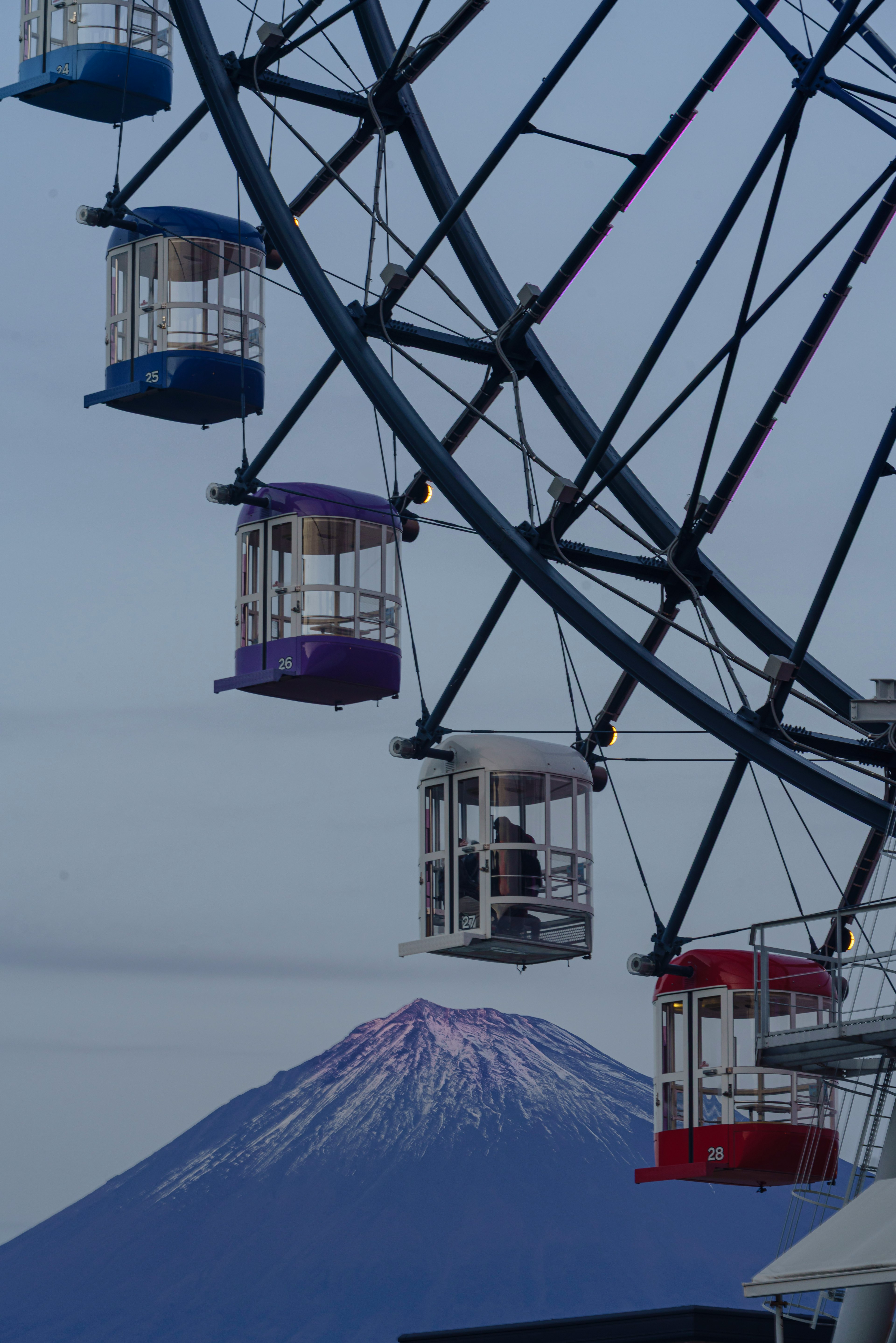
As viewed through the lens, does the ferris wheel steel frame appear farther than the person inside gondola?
No

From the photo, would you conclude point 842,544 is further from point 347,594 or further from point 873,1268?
point 873,1268

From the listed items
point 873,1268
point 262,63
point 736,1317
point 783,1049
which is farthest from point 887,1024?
point 262,63

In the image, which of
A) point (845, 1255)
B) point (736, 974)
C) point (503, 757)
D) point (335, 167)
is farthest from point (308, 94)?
point (845, 1255)

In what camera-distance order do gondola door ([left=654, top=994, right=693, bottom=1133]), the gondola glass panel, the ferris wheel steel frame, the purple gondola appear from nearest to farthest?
1. the ferris wheel steel frame
2. the gondola glass panel
3. gondola door ([left=654, top=994, right=693, bottom=1133])
4. the purple gondola

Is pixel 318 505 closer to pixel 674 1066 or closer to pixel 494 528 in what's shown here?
pixel 494 528

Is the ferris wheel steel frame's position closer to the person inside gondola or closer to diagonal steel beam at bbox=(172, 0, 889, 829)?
diagonal steel beam at bbox=(172, 0, 889, 829)

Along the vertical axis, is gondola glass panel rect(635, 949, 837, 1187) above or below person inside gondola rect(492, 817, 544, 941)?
below

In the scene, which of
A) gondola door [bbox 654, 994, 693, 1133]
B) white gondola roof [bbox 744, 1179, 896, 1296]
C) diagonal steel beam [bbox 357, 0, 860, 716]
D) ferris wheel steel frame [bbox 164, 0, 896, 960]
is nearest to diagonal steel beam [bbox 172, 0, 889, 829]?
ferris wheel steel frame [bbox 164, 0, 896, 960]
